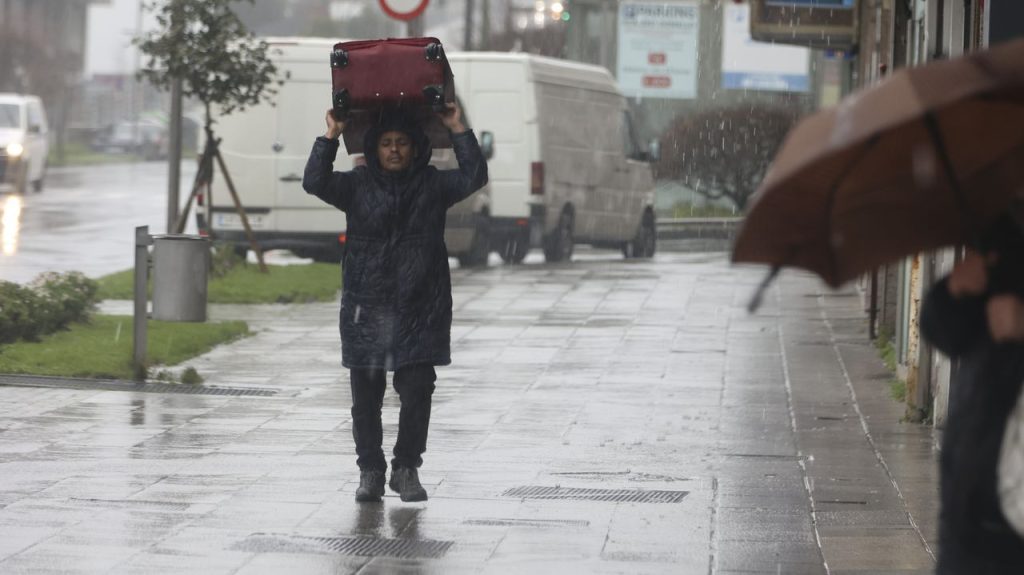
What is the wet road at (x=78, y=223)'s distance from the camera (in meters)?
21.8

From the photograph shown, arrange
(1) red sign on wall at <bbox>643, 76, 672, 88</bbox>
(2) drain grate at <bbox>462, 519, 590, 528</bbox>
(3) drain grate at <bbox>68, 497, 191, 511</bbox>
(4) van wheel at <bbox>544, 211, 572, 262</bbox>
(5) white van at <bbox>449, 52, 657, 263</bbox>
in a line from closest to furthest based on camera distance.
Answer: (2) drain grate at <bbox>462, 519, 590, 528</bbox>, (3) drain grate at <bbox>68, 497, 191, 511</bbox>, (5) white van at <bbox>449, 52, 657, 263</bbox>, (4) van wheel at <bbox>544, 211, 572, 262</bbox>, (1) red sign on wall at <bbox>643, 76, 672, 88</bbox>

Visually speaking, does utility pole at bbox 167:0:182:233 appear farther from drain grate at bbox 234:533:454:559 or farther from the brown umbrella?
the brown umbrella

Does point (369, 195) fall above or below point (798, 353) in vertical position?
above

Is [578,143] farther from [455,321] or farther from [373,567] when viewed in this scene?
[373,567]

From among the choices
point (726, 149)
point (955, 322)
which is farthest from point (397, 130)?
point (726, 149)

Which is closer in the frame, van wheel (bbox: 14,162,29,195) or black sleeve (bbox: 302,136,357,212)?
black sleeve (bbox: 302,136,357,212)

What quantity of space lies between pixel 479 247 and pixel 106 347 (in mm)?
10621

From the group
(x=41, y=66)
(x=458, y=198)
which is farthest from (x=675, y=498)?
(x=41, y=66)

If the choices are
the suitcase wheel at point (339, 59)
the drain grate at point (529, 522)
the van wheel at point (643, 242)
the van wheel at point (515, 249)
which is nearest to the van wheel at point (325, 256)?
the van wheel at point (515, 249)

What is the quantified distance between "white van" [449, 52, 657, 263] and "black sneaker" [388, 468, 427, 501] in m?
15.7

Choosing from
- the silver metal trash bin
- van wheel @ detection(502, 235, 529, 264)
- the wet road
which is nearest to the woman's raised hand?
the silver metal trash bin

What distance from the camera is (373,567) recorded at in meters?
6.66

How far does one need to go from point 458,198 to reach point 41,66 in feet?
221

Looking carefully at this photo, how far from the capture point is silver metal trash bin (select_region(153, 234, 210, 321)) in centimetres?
1178
